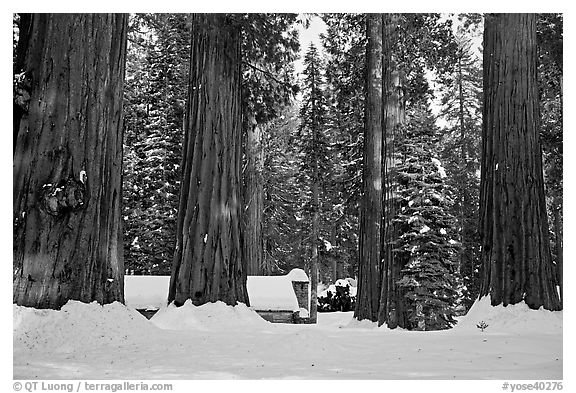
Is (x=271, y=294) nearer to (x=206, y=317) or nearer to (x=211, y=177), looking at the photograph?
(x=211, y=177)

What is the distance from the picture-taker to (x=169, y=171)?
20.8m

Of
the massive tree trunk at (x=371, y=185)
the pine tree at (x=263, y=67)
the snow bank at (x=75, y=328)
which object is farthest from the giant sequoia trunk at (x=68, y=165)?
the massive tree trunk at (x=371, y=185)

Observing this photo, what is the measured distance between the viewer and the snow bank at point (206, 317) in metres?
6.96

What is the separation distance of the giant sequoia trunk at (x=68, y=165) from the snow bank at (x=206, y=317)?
5.85ft

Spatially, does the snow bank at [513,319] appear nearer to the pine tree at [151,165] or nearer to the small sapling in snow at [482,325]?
the small sapling in snow at [482,325]

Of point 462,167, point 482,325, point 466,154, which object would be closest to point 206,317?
point 482,325

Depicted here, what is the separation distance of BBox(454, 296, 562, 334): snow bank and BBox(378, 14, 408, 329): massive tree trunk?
361 cm

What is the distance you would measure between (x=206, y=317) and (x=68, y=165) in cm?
291

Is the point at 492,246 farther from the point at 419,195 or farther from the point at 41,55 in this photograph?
the point at 41,55

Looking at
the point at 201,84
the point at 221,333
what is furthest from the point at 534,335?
the point at 201,84

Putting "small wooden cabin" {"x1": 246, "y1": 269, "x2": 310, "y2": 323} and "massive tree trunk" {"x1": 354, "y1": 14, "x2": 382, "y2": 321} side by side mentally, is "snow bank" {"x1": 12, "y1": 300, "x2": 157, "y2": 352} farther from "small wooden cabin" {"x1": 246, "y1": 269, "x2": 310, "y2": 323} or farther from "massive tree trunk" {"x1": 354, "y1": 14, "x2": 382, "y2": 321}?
"massive tree trunk" {"x1": 354, "y1": 14, "x2": 382, "y2": 321}

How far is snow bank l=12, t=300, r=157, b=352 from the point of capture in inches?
185
